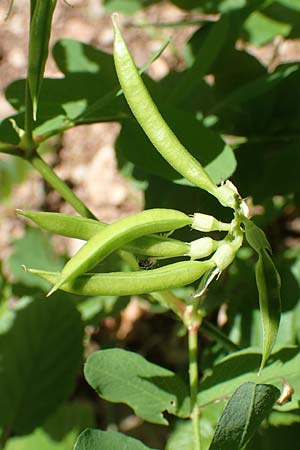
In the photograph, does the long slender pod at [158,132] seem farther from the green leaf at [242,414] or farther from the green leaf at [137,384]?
the green leaf at [137,384]

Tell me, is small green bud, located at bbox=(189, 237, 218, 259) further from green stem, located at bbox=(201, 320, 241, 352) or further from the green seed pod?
green stem, located at bbox=(201, 320, 241, 352)

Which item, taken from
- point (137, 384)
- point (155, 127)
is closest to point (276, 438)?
point (137, 384)

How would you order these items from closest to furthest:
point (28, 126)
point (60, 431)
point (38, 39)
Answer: point (38, 39) → point (28, 126) → point (60, 431)

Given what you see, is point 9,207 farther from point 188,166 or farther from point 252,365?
point 188,166

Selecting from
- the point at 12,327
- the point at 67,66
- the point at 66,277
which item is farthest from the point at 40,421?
the point at 66,277

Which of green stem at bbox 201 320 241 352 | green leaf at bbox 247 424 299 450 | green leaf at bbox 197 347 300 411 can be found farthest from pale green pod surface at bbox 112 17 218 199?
green leaf at bbox 247 424 299 450

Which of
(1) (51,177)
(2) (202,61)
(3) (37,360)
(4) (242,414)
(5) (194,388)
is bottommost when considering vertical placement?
(3) (37,360)

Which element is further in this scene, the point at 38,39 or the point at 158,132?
the point at 38,39

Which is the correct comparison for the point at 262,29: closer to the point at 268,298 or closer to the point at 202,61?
the point at 202,61
